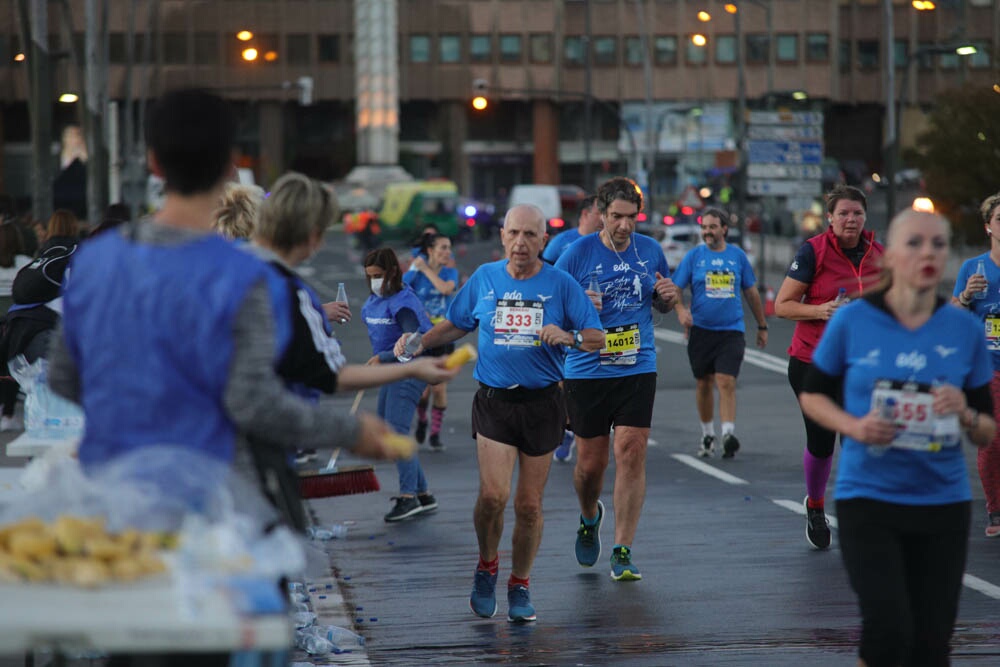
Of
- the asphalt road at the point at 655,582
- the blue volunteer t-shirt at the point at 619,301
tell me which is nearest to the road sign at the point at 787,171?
the asphalt road at the point at 655,582

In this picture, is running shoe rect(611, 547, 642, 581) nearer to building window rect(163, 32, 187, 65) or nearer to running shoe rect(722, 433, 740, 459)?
running shoe rect(722, 433, 740, 459)

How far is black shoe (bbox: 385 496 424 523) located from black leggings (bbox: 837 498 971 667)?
6.92 metres

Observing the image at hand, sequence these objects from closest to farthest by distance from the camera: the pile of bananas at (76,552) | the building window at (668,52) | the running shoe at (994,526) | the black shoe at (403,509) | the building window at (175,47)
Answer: the pile of bananas at (76,552) < the running shoe at (994,526) < the black shoe at (403,509) < the building window at (175,47) < the building window at (668,52)

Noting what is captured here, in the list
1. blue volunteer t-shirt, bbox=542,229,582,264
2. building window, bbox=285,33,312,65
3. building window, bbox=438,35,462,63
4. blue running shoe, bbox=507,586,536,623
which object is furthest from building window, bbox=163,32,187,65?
blue running shoe, bbox=507,586,536,623

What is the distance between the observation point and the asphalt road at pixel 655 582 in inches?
317

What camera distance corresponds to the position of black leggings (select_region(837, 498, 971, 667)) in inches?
215

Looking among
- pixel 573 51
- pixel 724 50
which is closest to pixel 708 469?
pixel 573 51

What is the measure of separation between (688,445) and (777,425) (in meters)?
1.80

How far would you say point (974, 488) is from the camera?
43.2 feet

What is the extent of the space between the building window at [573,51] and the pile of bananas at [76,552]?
10186 cm

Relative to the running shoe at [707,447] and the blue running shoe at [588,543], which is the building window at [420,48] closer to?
the running shoe at [707,447]

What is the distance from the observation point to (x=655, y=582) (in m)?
9.76

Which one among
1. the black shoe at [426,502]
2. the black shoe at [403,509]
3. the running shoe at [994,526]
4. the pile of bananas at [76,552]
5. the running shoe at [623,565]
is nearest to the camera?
the pile of bananas at [76,552]

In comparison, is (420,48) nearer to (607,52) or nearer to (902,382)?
(607,52)
